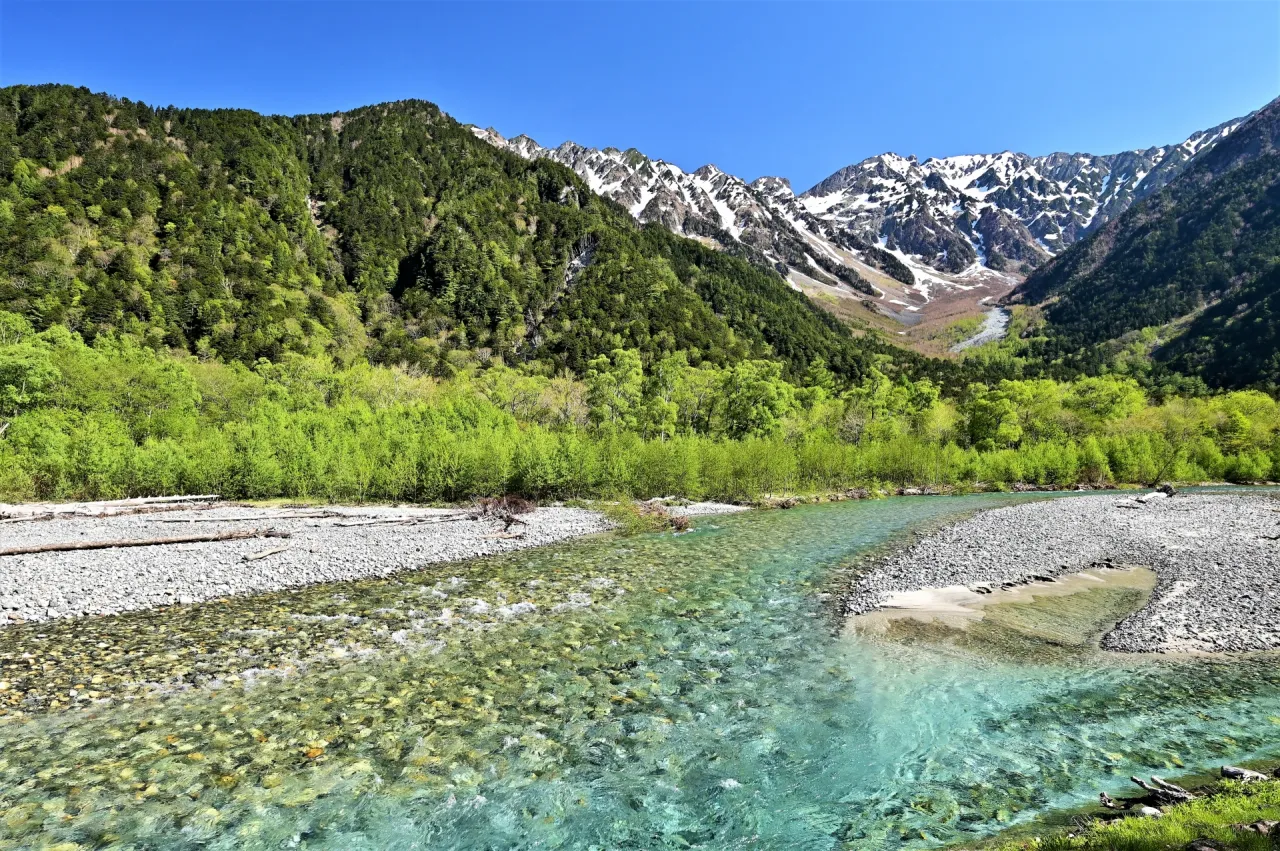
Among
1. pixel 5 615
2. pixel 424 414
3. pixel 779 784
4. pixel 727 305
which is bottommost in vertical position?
pixel 779 784

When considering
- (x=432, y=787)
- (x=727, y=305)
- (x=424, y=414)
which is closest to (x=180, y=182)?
(x=424, y=414)

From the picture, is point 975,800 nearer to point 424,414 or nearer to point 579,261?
point 424,414

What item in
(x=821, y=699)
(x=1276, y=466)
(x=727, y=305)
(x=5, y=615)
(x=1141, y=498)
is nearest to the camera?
(x=821, y=699)

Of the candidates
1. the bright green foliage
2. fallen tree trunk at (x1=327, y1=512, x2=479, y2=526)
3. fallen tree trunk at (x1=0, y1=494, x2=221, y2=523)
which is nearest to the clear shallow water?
fallen tree trunk at (x1=327, y1=512, x2=479, y2=526)

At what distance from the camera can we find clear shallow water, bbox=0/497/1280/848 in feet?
26.2

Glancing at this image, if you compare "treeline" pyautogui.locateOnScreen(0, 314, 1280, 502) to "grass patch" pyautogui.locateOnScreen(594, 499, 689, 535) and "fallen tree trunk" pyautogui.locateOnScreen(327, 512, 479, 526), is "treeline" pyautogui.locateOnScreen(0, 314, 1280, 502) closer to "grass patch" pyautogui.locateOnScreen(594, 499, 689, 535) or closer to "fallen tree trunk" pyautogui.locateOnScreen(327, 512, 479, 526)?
"grass patch" pyautogui.locateOnScreen(594, 499, 689, 535)

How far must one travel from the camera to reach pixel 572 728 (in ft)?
34.3

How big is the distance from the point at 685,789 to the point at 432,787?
3.95 meters

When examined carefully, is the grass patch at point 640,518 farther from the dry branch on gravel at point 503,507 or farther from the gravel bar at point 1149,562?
the gravel bar at point 1149,562

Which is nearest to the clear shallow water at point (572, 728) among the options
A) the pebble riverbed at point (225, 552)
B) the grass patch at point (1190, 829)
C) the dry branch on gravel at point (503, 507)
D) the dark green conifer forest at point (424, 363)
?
the grass patch at point (1190, 829)

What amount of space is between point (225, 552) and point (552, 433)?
1387 inches

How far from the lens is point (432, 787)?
8.69 metres

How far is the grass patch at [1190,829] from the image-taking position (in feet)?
18.0

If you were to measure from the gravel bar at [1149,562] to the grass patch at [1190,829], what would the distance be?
8.65m
